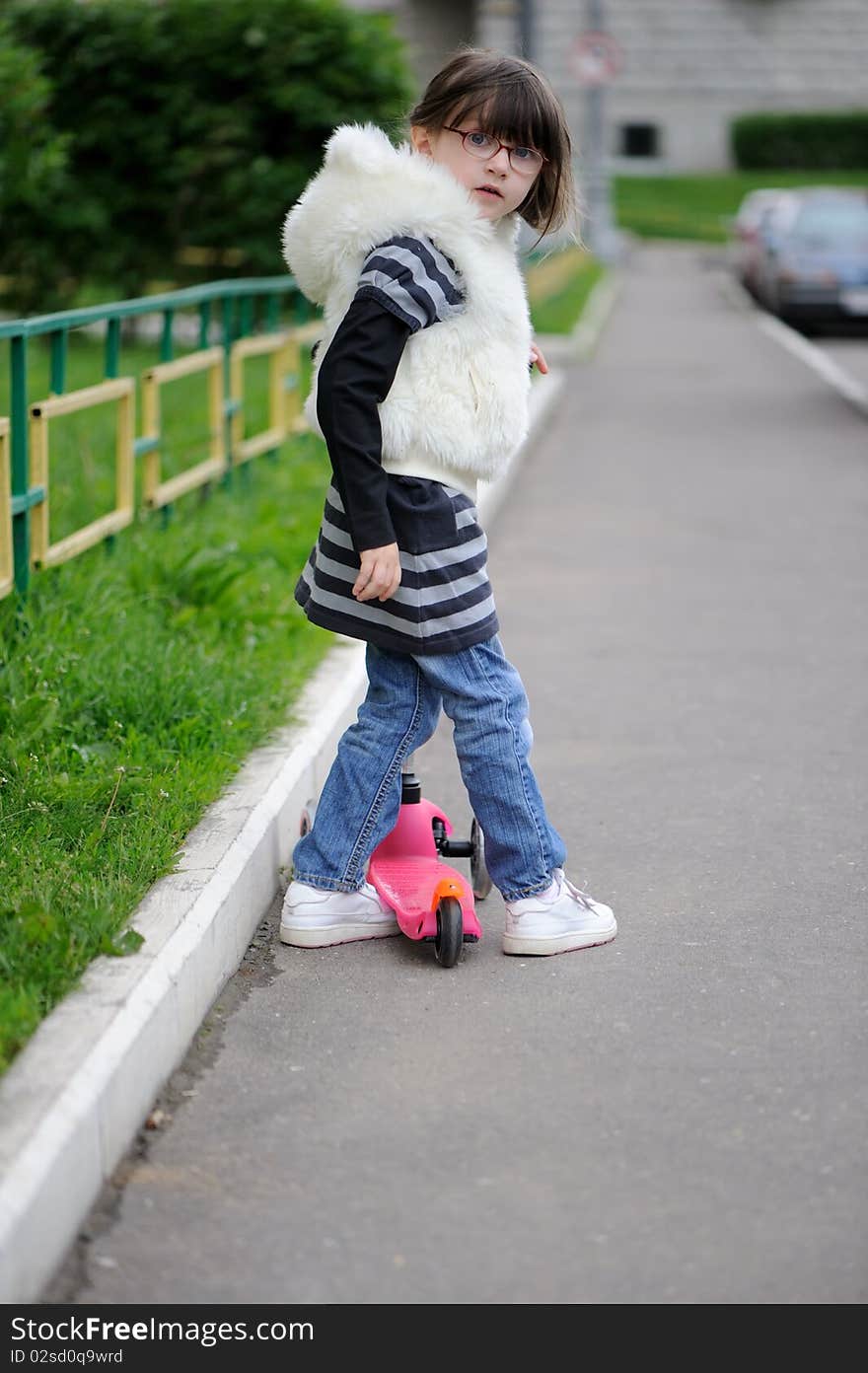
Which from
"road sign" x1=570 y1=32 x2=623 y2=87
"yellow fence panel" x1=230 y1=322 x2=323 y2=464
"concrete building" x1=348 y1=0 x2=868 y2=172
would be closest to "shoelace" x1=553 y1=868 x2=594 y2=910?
"yellow fence panel" x1=230 y1=322 x2=323 y2=464

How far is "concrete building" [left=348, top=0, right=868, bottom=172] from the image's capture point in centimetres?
4753

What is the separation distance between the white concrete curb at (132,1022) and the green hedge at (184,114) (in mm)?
11437

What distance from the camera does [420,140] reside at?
3631 mm

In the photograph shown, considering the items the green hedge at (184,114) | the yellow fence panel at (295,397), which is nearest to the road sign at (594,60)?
the green hedge at (184,114)

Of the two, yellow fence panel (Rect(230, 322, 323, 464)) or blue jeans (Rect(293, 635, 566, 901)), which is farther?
yellow fence panel (Rect(230, 322, 323, 464))

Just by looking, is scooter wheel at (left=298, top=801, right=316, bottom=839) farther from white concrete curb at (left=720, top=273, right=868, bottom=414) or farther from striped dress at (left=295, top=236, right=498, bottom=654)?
white concrete curb at (left=720, top=273, right=868, bottom=414)

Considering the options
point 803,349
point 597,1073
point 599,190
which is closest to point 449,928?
point 597,1073

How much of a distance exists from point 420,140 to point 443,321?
0.40 m

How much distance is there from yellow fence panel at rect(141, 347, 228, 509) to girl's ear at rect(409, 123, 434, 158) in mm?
3514

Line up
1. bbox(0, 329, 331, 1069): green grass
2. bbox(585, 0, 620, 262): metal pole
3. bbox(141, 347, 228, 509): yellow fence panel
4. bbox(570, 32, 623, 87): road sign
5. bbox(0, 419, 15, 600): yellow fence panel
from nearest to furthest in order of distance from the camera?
1. bbox(0, 329, 331, 1069): green grass
2. bbox(0, 419, 15, 600): yellow fence panel
3. bbox(141, 347, 228, 509): yellow fence panel
4. bbox(570, 32, 623, 87): road sign
5. bbox(585, 0, 620, 262): metal pole

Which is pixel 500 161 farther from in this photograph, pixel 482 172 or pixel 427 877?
pixel 427 877

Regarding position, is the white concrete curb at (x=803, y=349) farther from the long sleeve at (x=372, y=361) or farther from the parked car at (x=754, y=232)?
the long sleeve at (x=372, y=361)

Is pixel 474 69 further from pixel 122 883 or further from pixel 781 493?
pixel 781 493

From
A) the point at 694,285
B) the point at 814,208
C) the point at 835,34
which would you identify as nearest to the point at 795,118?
the point at 835,34
